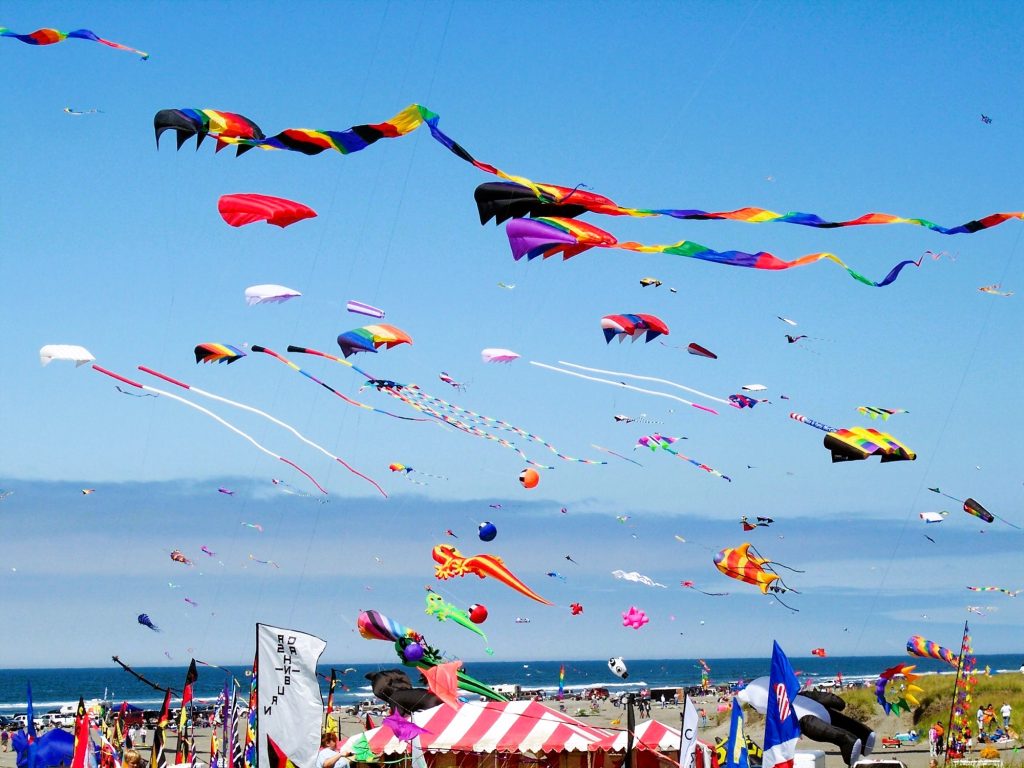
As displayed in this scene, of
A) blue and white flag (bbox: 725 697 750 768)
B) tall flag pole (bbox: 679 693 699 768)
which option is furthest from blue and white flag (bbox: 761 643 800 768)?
tall flag pole (bbox: 679 693 699 768)

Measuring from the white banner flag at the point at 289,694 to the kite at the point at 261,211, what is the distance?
6701mm

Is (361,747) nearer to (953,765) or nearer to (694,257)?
(694,257)

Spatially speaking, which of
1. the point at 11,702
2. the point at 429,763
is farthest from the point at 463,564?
the point at 11,702

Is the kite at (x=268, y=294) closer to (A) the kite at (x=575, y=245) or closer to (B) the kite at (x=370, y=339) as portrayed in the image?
(B) the kite at (x=370, y=339)

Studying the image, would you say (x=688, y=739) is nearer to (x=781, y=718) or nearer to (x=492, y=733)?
(x=781, y=718)

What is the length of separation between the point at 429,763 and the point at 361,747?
1.52m

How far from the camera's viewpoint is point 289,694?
927 cm

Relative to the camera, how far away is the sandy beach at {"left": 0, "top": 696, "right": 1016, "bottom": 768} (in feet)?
93.3

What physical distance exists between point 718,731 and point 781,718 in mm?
30254

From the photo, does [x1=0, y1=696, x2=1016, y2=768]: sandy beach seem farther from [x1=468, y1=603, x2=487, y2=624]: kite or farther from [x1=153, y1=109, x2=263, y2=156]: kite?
[x1=153, y1=109, x2=263, y2=156]: kite

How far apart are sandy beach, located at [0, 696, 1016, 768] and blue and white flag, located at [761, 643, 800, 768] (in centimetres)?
1552

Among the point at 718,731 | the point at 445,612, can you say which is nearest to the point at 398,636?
the point at 445,612

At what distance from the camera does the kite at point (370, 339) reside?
64.2 ft

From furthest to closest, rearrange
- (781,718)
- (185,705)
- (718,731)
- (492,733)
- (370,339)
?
(718,731)
(370,339)
(492,733)
(185,705)
(781,718)
